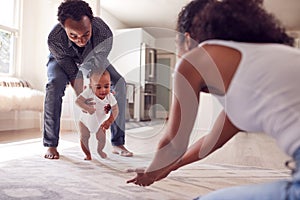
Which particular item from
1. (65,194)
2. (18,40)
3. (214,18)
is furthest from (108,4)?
(214,18)

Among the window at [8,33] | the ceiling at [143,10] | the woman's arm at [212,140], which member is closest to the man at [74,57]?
the woman's arm at [212,140]

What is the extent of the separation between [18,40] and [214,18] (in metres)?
3.36

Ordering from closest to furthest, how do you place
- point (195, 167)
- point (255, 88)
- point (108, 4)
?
point (255, 88) < point (195, 167) < point (108, 4)

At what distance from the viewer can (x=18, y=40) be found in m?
3.46

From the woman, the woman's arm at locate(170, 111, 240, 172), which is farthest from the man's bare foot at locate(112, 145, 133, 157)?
the woman

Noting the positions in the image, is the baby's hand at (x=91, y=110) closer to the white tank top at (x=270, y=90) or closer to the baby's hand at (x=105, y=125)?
the baby's hand at (x=105, y=125)

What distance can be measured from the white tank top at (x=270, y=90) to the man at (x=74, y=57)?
0.99 meters

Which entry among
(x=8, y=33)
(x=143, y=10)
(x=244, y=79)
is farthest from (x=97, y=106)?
(x=143, y=10)

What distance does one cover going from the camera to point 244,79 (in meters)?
0.48

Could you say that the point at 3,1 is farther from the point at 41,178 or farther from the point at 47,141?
the point at 41,178

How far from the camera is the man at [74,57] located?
136 centimetres

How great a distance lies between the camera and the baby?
1.41 m

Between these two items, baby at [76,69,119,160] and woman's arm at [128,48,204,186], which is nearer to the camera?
woman's arm at [128,48,204,186]

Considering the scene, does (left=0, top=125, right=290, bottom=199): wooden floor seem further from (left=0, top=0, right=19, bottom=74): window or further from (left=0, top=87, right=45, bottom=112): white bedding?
(left=0, top=0, right=19, bottom=74): window
